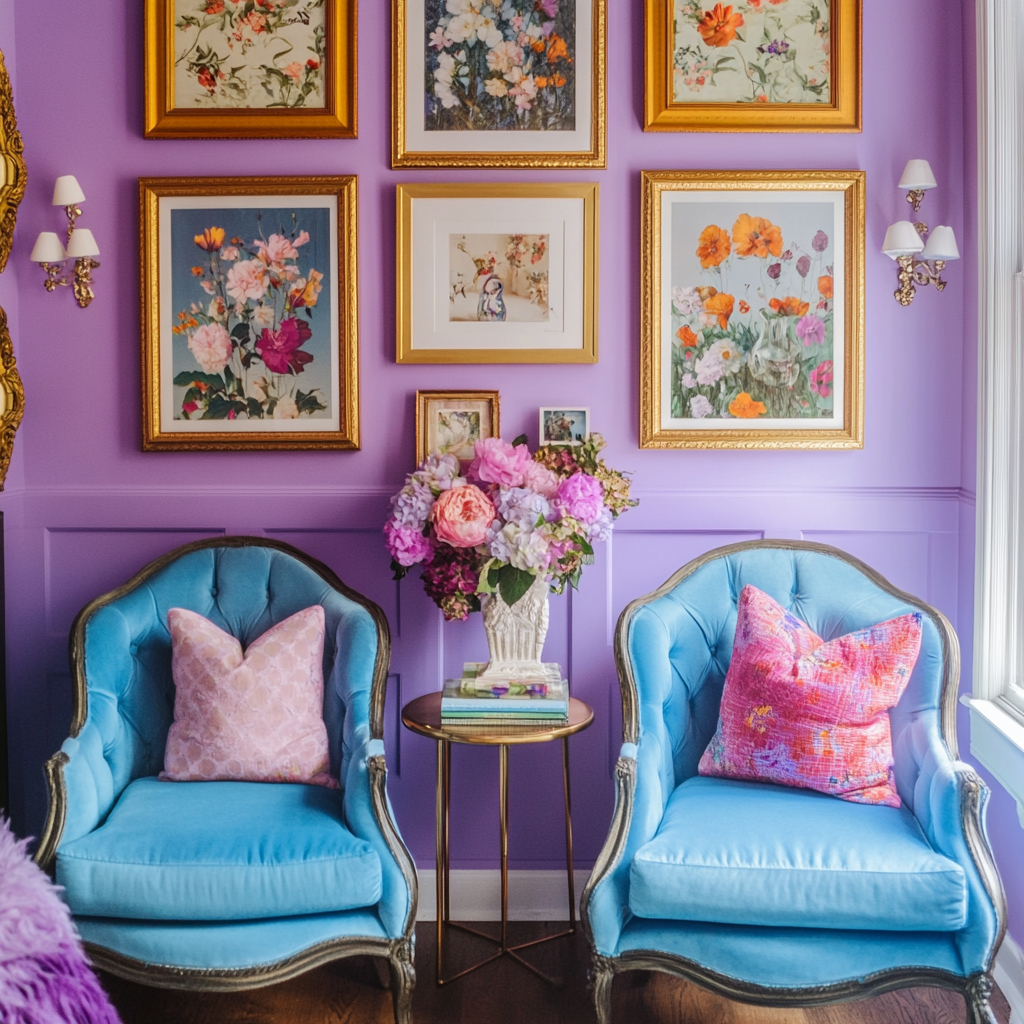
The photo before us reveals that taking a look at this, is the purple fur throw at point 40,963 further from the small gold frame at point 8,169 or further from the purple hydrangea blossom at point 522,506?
the small gold frame at point 8,169

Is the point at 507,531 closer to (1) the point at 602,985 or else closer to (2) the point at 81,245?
(1) the point at 602,985

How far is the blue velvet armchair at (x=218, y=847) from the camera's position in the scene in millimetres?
2102

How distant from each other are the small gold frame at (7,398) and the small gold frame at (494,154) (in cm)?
121

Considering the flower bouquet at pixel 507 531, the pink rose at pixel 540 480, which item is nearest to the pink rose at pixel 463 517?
the flower bouquet at pixel 507 531

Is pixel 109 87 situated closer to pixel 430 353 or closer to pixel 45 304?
pixel 45 304

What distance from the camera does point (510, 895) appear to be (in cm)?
302

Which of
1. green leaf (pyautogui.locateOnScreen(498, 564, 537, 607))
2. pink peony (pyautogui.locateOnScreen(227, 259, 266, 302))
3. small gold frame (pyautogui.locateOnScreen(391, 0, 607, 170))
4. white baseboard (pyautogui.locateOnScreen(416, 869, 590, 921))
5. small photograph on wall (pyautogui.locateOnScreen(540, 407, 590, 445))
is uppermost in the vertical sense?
small gold frame (pyautogui.locateOnScreen(391, 0, 607, 170))

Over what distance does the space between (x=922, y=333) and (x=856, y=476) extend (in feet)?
1.51

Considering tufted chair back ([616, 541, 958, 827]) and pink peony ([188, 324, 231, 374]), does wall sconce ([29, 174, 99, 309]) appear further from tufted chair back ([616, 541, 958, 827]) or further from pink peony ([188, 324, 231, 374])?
tufted chair back ([616, 541, 958, 827])

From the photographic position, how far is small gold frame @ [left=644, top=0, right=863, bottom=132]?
286cm

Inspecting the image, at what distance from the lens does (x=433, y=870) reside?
305 centimetres

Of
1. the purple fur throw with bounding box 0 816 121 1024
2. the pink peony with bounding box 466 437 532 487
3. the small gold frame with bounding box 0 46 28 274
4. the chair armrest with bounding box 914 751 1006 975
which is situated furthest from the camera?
the small gold frame with bounding box 0 46 28 274

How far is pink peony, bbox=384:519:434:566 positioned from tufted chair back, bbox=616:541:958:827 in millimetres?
548

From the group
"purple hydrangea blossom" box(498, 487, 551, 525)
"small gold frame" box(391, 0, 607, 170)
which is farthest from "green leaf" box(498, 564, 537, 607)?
"small gold frame" box(391, 0, 607, 170)
